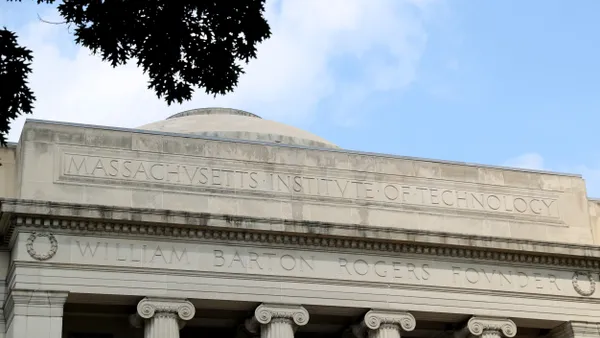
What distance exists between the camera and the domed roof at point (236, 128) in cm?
4138

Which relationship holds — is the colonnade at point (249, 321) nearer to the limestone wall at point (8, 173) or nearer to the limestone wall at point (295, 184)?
the limestone wall at point (295, 184)

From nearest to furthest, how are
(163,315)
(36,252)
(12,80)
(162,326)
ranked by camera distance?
1. (12,80)
2. (36,252)
3. (162,326)
4. (163,315)

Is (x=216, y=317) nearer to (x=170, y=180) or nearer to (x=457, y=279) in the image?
(x=170, y=180)

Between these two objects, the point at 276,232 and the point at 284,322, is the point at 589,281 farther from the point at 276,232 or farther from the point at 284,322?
the point at 276,232

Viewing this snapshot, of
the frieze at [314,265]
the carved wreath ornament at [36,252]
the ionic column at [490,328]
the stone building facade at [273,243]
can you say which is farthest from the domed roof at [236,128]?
the carved wreath ornament at [36,252]

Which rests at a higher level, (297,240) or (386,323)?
(297,240)

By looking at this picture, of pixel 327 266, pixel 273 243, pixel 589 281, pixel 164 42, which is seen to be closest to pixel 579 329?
pixel 589 281

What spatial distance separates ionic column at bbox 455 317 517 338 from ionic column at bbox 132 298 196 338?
8628mm

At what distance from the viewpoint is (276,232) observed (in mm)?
34094

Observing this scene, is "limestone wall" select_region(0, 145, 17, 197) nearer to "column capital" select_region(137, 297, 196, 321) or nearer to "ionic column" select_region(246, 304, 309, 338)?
"column capital" select_region(137, 297, 196, 321)

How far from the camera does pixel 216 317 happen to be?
35.3 metres

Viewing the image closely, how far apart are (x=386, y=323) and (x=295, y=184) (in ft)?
16.3

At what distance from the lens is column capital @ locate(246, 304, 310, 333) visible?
33625mm

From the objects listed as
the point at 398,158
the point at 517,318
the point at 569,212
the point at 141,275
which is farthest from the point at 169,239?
the point at 569,212
